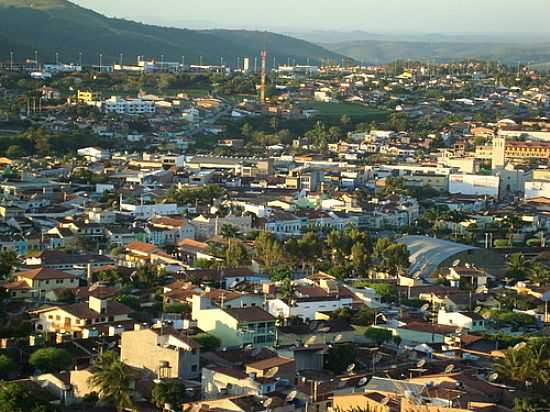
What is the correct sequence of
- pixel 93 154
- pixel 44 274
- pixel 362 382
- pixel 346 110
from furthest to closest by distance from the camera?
pixel 346 110 < pixel 93 154 < pixel 44 274 < pixel 362 382

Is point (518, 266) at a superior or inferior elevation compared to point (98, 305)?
inferior

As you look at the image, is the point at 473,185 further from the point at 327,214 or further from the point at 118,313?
the point at 118,313

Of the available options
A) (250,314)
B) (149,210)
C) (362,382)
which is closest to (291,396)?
(362,382)

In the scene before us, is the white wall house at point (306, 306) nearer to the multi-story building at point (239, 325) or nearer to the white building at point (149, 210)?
the multi-story building at point (239, 325)

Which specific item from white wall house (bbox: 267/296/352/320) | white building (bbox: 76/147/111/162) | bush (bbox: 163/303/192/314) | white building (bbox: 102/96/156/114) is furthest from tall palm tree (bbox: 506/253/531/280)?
white building (bbox: 102/96/156/114)

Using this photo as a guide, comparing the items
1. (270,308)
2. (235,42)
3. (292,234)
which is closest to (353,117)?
(292,234)

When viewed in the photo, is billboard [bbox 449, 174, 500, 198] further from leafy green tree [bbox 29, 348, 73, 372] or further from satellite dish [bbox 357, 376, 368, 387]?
leafy green tree [bbox 29, 348, 73, 372]

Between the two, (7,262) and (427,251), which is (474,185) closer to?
(427,251)

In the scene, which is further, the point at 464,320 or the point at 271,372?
the point at 464,320
